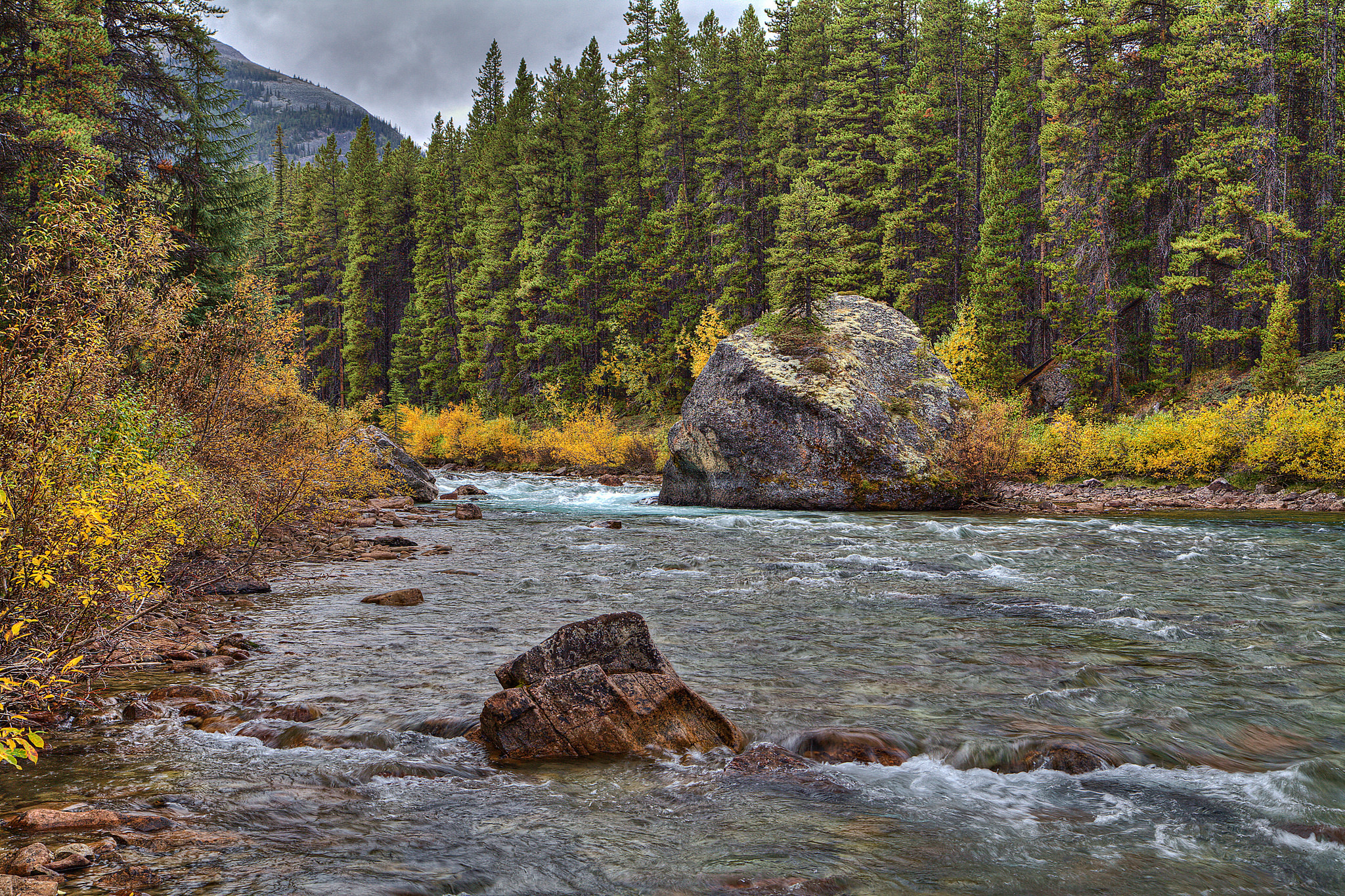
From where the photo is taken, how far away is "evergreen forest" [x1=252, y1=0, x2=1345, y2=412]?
31031 millimetres

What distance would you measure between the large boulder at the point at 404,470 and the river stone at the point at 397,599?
14405 millimetres

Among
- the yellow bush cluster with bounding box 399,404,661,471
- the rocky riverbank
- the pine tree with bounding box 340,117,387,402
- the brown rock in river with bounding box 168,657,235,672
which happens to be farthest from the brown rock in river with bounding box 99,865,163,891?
the pine tree with bounding box 340,117,387,402

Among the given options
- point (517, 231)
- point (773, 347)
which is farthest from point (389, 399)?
point (773, 347)

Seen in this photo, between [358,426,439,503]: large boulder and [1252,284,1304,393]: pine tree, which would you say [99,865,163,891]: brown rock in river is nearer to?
[358,426,439,503]: large boulder

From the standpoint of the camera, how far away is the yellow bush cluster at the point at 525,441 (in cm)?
3669

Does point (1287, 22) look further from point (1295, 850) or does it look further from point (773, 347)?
point (1295, 850)

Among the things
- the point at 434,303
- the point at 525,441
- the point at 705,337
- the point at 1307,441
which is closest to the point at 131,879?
the point at 1307,441

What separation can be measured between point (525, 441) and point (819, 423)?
72.4 feet

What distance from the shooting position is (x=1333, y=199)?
32125 millimetres

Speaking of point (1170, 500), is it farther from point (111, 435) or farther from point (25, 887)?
point (25, 887)

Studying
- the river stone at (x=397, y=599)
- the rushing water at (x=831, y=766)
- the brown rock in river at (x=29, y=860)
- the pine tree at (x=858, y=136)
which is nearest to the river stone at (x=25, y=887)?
the brown rock in river at (x=29, y=860)

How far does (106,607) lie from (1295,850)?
903 cm

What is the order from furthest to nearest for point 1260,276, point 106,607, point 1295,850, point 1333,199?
point 1333,199 < point 1260,276 < point 106,607 < point 1295,850

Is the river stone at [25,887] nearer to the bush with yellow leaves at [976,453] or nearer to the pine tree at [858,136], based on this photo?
the bush with yellow leaves at [976,453]
